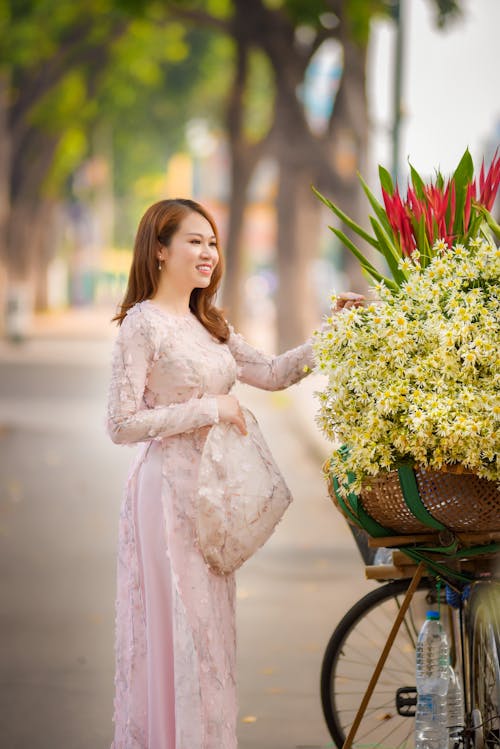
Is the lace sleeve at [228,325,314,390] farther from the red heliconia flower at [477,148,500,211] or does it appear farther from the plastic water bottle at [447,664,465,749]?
the plastic water bottle at [447,664,465,749]

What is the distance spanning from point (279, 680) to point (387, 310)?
3085 millimetres

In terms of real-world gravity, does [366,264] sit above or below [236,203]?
below

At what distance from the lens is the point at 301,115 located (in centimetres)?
2309

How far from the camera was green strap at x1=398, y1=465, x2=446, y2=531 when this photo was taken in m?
4.32

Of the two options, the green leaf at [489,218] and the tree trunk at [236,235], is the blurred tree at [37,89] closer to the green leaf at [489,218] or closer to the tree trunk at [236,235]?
the tree trunk at [236,235]

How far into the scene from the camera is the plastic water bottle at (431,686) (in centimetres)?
482

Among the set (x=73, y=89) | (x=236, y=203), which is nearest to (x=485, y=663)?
(x=236, y=203)

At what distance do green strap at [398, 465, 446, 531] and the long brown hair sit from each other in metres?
1.00

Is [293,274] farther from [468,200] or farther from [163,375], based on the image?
[468,200]

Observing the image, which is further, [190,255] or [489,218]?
[190,255]

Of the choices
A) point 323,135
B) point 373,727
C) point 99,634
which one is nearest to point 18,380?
point 323,135

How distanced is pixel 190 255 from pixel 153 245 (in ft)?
0.39

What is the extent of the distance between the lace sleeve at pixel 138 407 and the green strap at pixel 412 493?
73cm

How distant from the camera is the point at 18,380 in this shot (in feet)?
85.8
